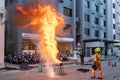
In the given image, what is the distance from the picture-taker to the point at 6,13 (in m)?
24.2

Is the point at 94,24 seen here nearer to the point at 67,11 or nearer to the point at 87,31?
the point at 87,31

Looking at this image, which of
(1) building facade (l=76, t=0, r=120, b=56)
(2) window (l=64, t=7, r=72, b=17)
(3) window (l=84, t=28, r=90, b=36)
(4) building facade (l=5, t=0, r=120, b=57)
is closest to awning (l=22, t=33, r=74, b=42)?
(4) building facade (l=5, t=0, r=120, b=57)

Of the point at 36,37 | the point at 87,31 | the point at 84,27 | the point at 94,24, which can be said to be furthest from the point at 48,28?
the point at 94,24

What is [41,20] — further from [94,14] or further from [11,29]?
[94,14]

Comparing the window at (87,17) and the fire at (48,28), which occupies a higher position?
the window at (87,17)

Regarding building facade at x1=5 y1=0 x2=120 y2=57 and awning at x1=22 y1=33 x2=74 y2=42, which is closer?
awning at x1=22 y1=33 x2=74 y2=42

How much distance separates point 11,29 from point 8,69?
349 inches

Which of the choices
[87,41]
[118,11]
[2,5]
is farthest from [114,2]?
[2,5]

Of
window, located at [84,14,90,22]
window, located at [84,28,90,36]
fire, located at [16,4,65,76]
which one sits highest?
window, located at [84,14,90,22]

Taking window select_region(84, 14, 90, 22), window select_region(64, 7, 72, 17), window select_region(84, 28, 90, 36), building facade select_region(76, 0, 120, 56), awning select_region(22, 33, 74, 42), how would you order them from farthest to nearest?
window select_region(84, 14, 90, 22) → window select_region(84, 28, 90, 36) → building facade select_region(76, 0, 120, 56) → window select_region(64, 7, 72, 17) → awning select_region(22, 33, 74, 42)

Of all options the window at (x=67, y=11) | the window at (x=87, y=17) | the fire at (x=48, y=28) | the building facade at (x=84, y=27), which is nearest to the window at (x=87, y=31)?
the building facade at (x=84, y=27)

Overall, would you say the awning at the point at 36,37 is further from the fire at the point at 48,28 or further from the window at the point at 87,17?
the window at the point at 87,17

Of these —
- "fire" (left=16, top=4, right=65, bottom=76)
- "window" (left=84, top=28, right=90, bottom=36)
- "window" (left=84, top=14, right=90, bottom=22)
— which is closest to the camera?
"fire" (left=16, top=4, right=65, bottom=76)

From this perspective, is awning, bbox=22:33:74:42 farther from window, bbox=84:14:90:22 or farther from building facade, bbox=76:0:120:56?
window, bbox=84:14:90:22
